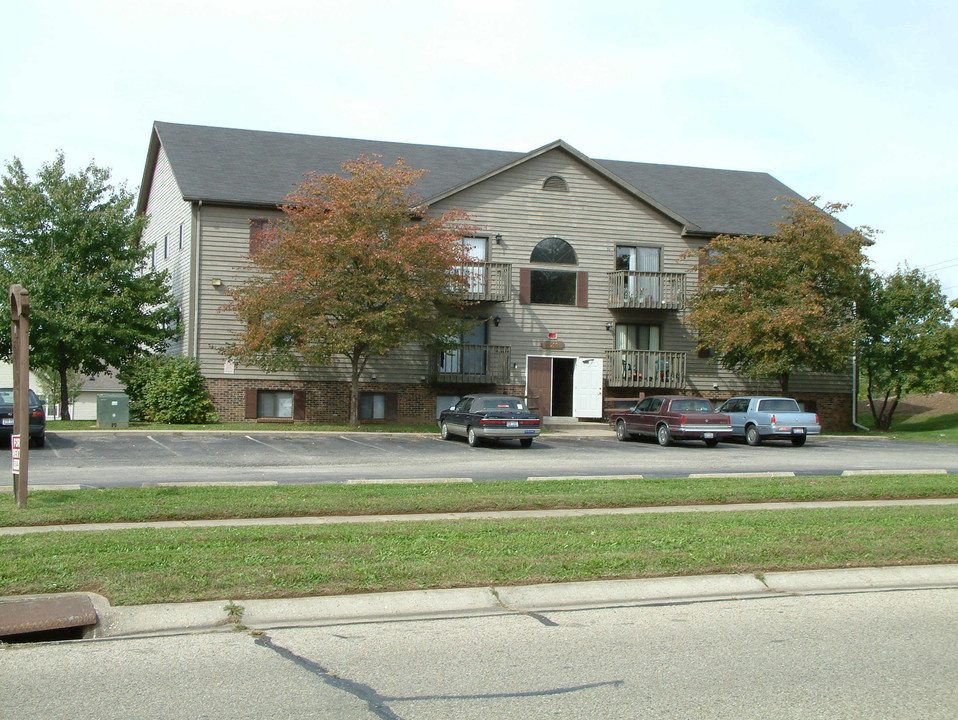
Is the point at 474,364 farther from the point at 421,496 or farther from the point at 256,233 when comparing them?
the point at 421,496

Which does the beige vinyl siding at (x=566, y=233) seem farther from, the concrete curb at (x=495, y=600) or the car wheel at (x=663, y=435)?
the concrete curb at (x=495, y=600)

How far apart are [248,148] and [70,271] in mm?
7808

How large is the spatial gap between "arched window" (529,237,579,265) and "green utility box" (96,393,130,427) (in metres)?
14.5

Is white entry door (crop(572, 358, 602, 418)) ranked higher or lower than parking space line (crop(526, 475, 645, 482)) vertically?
higher

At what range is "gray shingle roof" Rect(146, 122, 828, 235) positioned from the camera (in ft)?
103

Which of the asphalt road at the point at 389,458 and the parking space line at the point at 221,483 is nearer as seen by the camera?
the parking space line at the point at 221,483

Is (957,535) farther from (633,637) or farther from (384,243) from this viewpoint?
(384,243)

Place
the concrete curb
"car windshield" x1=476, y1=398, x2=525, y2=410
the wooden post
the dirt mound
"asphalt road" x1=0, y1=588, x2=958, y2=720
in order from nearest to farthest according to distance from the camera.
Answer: "asphalt road" x1=0, y1=588, x2=958, y2=720 → the concrete curb → the wooden post → "car windshield" x1=476, y1=398, x2=525, y2=410 → the dirt mound

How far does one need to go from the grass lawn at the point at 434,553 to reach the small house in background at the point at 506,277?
2041 cm

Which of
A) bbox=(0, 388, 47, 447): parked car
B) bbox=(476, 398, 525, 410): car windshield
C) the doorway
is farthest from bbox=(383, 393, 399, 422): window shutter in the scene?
bbox=(0, 388, 47, 447): parked car

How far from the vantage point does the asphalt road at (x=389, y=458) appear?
1645 centimetres

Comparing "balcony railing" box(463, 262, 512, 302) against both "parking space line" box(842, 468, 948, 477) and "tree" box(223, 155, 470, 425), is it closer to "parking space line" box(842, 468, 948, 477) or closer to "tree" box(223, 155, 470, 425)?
"tree" box(223, 155, 470, 425)

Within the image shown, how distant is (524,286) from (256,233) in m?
9.51

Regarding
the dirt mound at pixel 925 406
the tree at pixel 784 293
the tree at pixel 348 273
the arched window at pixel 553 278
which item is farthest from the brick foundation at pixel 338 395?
the dirt mound at pixel 925 406
